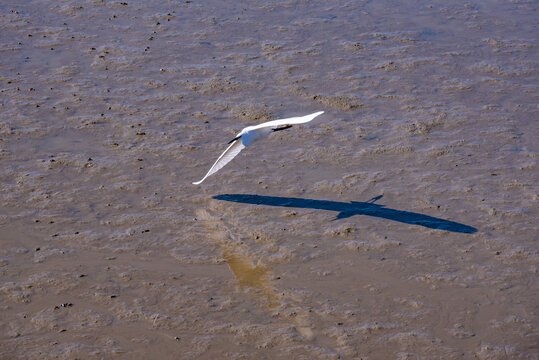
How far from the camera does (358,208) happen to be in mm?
7129

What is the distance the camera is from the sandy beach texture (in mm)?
5578

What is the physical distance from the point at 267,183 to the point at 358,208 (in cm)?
101

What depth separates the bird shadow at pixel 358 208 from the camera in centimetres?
687

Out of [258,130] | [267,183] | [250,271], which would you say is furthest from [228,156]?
[250,271]

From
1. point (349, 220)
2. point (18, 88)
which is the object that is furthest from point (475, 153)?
point (18, 88)

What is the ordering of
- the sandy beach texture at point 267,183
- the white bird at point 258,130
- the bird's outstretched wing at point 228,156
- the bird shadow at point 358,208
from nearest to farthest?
the sandy beach texture at point 267,183
the white bird at point 258,130
the bird shadow at point 358,208
the bird's outstretched wing at point 228,156

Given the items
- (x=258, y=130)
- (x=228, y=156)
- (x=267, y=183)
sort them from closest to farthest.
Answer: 1. (x=258, y=130)
2. (x=228, y=156)
3. (x=267, y=183)

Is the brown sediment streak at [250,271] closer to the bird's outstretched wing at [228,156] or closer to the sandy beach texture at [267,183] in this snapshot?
the sandy beach texture at [267,183]

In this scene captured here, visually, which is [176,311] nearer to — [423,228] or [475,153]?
[423,228]

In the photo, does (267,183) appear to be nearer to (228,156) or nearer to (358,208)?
(228,156)

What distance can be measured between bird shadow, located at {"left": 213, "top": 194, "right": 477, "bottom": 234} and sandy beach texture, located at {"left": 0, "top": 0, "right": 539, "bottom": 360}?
0.09ft

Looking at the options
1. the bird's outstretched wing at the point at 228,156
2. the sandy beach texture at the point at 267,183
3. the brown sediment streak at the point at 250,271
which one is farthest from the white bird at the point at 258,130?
the sandy beach texture at the point at 267,183

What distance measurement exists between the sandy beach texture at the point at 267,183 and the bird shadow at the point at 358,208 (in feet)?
0.09

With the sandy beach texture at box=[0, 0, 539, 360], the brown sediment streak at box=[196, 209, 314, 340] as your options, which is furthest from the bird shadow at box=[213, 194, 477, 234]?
the brown sediment streak at box=[196, 209, 314, 340]
